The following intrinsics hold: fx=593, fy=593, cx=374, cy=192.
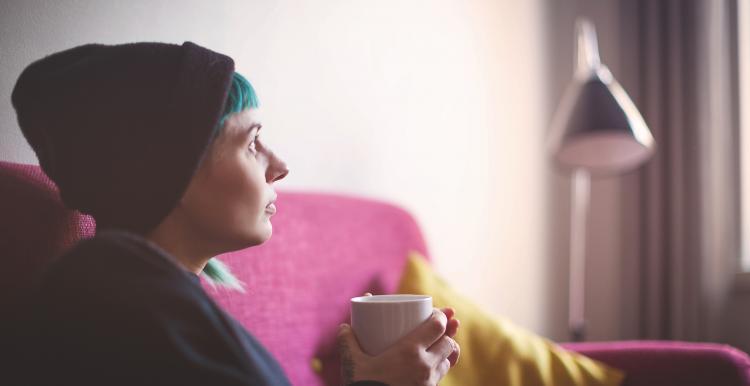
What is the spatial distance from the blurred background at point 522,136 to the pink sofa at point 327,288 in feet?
0.61

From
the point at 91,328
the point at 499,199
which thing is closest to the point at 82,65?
the point at 91,328

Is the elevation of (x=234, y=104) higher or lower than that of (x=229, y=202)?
higher

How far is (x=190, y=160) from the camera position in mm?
650

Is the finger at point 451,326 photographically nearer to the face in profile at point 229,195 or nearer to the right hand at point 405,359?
the right hand at point 405,359

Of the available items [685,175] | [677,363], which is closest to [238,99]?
[677,363]

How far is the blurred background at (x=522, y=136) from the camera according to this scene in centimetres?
148

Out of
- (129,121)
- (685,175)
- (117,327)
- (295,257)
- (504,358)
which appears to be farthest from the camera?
(685,175)

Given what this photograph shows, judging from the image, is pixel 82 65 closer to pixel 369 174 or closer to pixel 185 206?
pixel 185 206

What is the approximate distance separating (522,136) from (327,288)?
1583 millimetres

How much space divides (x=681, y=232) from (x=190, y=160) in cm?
232

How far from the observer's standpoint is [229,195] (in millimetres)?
734

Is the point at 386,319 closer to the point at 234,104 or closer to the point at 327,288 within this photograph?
the point at 234,104

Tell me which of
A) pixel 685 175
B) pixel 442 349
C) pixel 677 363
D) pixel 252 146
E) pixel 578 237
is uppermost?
pixel 252 146

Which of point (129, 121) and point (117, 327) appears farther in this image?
point (129, 121)
